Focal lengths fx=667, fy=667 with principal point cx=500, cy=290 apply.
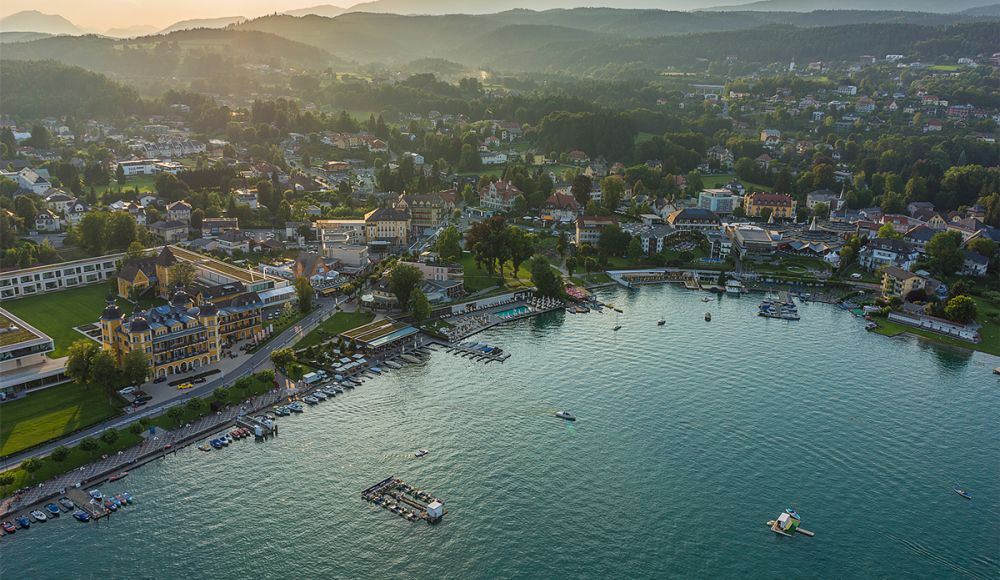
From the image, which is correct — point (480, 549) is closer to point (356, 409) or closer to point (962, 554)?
point (356, 409)

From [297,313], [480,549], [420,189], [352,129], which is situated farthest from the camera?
[352,129]

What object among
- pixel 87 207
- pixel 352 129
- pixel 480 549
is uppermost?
pixel 352 129

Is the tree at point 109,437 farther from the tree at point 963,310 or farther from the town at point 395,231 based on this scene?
the tree at point 963,310

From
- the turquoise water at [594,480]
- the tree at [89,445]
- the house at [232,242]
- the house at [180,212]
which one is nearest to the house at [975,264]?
the turquoise water at [594,480]

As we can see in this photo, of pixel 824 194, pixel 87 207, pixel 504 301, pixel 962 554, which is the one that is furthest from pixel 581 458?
pixel 824 194

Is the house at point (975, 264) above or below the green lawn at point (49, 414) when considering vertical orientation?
above

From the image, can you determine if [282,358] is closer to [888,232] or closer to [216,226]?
[216,226]
